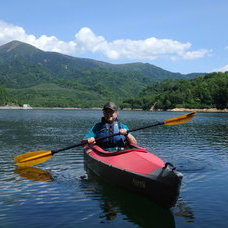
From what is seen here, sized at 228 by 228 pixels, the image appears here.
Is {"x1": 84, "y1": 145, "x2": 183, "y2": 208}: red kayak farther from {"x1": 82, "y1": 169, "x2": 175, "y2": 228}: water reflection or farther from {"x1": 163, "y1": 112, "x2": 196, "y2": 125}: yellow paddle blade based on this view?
{"x1": 163, "y1": 112, "x2": 196, "y2": 125}: yellow paddle blade

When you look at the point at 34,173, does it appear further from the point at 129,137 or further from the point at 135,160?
the point at 135,160

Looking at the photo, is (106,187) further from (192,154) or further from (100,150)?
(192,154)

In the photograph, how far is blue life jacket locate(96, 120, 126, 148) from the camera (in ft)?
41.0

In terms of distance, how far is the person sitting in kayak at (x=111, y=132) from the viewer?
12.2 m

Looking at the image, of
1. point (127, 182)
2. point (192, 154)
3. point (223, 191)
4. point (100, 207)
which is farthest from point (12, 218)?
point (192, 154)

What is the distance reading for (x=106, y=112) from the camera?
40.4 ft

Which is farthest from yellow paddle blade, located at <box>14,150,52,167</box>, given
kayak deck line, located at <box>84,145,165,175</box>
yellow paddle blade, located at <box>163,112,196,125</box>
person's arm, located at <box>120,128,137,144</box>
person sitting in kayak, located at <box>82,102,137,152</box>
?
yellow paddle blade, located at <box>163,112,196,125</box>

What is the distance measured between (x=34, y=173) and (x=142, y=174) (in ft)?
22.0

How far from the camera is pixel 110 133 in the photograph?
41.1 ft

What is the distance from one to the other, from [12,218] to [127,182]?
368 cm

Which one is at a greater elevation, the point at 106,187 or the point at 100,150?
the point at 100,150

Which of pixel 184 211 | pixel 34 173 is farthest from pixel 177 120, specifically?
pixel 34 173

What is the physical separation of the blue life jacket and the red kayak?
0.73 metres

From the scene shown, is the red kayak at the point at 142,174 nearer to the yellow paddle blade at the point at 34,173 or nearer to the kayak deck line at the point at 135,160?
the kayak deck line at the point at 135,160
